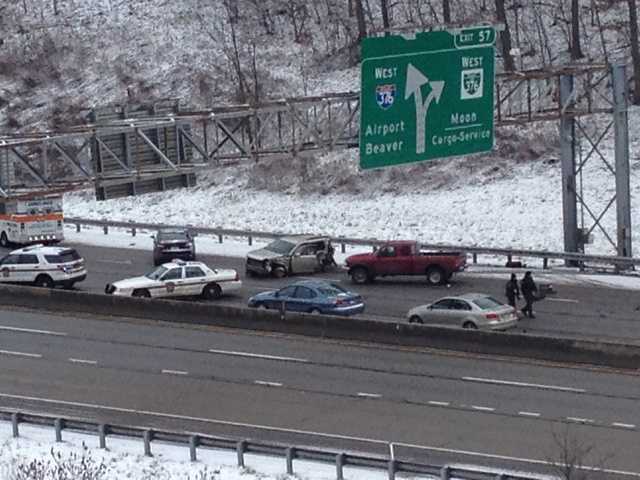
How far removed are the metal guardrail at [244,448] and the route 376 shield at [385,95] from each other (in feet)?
44.9

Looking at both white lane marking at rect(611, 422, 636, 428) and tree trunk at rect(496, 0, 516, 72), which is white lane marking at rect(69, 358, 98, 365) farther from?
tree trunk at rect(496, 0, 516, 72)

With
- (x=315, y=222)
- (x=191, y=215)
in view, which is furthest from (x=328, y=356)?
(x=191, y=215)

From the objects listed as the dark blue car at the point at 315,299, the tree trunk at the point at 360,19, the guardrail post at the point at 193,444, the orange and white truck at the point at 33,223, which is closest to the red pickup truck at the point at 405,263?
the dark blue car at the point at 315,299

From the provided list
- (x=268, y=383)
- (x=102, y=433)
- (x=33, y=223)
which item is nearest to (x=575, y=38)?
(x=33, y=223)

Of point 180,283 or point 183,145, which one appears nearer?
point 183,145

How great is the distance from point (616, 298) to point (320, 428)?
1402cm

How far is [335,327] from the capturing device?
30156 millimetres

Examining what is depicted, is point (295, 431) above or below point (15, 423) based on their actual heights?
below

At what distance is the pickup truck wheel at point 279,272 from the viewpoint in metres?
38.8

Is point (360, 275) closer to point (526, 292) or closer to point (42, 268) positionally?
point (526, 292)

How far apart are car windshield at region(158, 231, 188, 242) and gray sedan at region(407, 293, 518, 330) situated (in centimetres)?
1163

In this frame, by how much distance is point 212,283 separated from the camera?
35844mm

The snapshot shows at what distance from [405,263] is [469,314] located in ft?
22.6

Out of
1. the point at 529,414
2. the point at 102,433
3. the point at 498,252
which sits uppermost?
the point at 498,252
